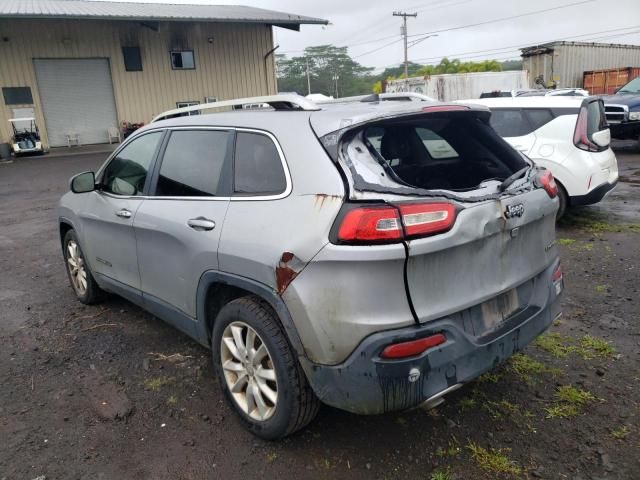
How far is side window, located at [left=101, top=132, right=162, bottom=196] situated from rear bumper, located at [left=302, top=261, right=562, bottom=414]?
2.06 meters

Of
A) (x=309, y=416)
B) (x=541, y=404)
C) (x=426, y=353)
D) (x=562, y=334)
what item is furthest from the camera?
(x=562, y=334)

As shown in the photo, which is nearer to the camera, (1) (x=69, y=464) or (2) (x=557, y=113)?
(1) (x=69, y=464)

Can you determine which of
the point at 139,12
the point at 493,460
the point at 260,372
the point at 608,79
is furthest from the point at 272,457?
the point at 608,79

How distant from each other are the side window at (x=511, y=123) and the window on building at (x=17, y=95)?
2155cm

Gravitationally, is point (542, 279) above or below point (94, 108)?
below

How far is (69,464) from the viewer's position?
2707 mm

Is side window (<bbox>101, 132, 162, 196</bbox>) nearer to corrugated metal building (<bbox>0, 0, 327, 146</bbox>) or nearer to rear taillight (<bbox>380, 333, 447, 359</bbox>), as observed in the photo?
rear taillight (<bbox>380, 333, 447, 359</bbox>)

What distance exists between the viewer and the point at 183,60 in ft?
83.6

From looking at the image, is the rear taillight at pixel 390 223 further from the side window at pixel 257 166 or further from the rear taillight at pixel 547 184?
the rear taillight at pixel 547 184

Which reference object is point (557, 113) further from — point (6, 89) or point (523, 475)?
point (6, 89)

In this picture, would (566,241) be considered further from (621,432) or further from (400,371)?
(400,371)

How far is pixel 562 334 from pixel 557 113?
→ 3888 millimetres

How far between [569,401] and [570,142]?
14.7ft

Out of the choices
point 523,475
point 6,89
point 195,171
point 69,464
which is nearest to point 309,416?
point 523,475
